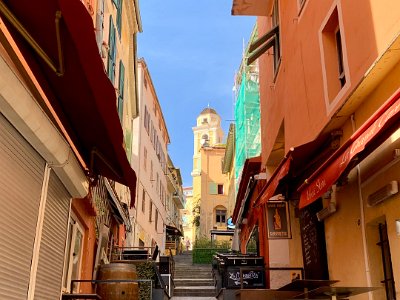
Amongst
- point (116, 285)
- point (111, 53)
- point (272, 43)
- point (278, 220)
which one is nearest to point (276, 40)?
point (272, 43)

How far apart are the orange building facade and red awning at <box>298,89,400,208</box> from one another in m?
0.01

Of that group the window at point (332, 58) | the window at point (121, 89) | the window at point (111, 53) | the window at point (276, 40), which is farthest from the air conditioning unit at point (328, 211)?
the window at point (121, 89)

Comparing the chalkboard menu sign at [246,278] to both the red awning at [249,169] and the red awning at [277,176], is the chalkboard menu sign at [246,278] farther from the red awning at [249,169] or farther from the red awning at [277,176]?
the red awning at [277,176]

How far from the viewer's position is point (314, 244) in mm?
9031

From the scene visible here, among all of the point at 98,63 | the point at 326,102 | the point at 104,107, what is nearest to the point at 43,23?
the point at 98,63

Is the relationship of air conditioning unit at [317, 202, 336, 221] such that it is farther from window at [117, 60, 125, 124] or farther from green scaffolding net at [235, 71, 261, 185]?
green scaffolding net at [235, 71, 261, 185]

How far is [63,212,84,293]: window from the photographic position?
25.4 feet

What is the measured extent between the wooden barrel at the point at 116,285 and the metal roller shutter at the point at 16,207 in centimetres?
547

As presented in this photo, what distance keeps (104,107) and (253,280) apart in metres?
9.13

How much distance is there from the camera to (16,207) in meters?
4.33

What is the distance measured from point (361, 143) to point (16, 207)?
3266 millimetres

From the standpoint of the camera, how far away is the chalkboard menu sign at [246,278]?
13.1 meters

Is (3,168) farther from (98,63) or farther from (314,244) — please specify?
(314,244)

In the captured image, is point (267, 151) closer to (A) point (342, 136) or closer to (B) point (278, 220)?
(B) point (278, 220)
